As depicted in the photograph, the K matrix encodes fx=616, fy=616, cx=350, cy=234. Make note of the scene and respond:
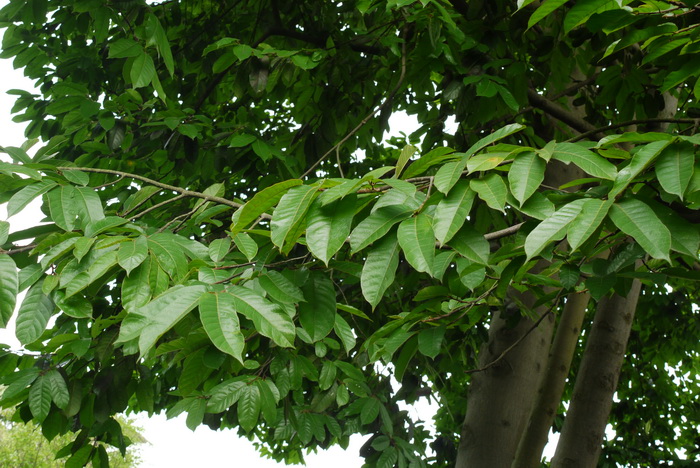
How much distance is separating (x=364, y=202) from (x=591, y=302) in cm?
522

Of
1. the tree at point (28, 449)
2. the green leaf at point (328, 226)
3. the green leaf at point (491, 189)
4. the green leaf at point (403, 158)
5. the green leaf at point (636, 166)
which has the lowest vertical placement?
the tree at point (28, 449)

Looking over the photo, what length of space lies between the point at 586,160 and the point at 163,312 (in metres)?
0.89

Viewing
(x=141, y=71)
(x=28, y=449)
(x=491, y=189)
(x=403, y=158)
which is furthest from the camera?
(x=28, y=449)

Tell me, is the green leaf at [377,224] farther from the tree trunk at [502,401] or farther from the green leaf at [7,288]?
the tree trunk at [502,401]

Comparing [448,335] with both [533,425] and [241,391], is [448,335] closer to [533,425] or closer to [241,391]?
[533,425]

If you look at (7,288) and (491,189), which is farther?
(7,288)

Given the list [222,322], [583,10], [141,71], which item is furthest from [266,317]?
[141,71]

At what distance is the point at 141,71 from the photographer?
2.66m

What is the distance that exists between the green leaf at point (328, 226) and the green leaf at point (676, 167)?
1.95 feet

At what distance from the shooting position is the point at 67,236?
160cm

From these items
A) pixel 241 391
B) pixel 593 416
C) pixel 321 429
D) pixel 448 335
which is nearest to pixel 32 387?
pixel 241 391

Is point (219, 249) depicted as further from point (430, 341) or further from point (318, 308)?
point (430, 341)

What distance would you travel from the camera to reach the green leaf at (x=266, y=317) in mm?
1228

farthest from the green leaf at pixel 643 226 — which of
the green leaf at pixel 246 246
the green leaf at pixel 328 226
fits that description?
the green leaf at pixel 246 246
